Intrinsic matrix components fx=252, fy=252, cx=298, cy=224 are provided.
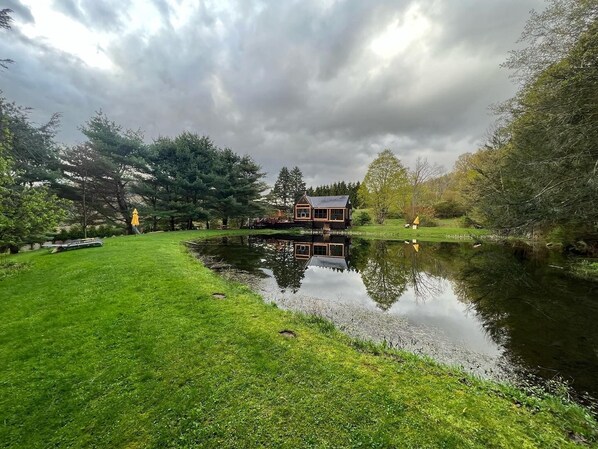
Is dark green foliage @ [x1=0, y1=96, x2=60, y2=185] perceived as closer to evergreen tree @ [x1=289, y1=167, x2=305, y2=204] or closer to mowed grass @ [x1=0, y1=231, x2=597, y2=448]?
mowed grass @ [x1=0, y1=231, x2=597, y2=448]

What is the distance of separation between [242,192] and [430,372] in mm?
25733

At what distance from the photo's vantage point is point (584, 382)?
12.0 feet

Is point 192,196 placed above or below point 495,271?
above

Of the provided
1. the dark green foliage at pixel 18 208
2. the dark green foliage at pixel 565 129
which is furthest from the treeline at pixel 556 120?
the dark green foliage at pixel 18 208

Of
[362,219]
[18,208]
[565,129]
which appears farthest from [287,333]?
[362,219]

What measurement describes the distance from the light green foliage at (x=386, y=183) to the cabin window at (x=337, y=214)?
15.4ft

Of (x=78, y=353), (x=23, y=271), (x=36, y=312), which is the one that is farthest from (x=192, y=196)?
(x=78, y=353)

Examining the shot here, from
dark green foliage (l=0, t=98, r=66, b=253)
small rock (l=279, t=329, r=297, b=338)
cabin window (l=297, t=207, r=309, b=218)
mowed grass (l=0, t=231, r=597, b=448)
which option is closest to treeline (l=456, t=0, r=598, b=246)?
mowed grass (l=0, t=231, r=597, b=448)

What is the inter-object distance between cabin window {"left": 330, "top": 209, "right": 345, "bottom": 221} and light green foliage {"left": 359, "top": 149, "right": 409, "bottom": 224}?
468 cm

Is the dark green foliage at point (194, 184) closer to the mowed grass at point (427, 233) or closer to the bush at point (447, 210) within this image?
the mowed grass at point (427, 233)

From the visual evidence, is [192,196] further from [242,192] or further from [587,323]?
[587,323]

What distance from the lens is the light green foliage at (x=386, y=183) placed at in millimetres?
34188

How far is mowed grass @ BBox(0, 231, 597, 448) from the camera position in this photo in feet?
8.00

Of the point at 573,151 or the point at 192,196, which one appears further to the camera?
the point at 192,196
